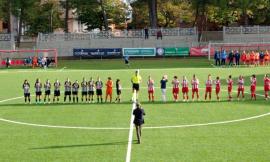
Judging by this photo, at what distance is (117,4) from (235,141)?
6064 centimetres

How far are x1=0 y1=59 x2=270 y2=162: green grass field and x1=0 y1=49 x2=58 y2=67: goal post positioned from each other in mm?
24194

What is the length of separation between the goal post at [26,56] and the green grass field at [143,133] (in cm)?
2419

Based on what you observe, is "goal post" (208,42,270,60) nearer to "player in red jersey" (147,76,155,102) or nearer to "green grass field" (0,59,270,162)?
"green grass field" (0,59,270,162)

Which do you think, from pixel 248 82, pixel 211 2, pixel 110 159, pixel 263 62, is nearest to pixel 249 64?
pixel 263 62

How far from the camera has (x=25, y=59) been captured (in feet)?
196

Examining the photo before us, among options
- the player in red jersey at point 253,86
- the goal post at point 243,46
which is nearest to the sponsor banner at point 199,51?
the goal post at point 243,46

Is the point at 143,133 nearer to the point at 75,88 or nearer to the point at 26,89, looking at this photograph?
the point at 75,88

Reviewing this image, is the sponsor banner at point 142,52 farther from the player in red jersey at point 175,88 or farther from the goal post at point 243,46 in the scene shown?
the player in red jersey at point 175,88

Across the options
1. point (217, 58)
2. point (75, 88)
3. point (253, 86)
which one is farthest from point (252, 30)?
point (75, 88)

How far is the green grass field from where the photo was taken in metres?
17.7

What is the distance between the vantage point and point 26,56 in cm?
6325

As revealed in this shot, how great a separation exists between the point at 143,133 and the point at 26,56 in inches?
1757

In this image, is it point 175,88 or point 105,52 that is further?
point 105,52

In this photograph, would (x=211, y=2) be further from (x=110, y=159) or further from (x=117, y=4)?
(x=110, y=159)
